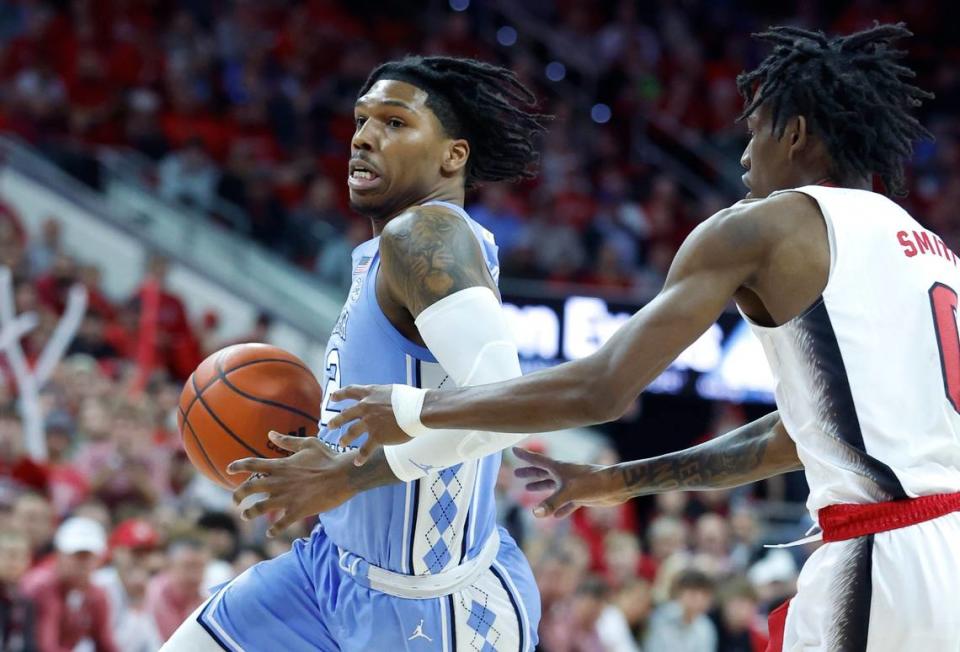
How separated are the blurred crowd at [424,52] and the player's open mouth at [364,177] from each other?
813cm

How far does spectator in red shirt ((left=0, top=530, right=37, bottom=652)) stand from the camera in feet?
22.4

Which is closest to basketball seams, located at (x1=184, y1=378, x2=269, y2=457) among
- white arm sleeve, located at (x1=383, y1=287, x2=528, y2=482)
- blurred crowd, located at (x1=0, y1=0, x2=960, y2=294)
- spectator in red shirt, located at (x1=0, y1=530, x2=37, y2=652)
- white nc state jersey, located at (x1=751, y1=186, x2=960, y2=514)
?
white arm sleeve, located at (x1=383, y1=287, x2=528, y2=482)

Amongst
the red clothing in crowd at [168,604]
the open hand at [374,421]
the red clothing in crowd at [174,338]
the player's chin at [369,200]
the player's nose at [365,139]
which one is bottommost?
the open hand at [374,421]

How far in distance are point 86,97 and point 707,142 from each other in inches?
252

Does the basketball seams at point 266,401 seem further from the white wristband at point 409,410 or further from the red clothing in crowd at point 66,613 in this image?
the red clothing in crowd at point 66,613

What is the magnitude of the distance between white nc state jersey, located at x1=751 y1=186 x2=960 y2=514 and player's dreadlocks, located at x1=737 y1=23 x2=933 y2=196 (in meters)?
0.23

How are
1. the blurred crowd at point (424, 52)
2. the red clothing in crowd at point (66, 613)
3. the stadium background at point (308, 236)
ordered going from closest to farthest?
the red clothing in crowd at point (66, 613), the stadium background at point (308, 236), the blurred crowd at point (424, 52)

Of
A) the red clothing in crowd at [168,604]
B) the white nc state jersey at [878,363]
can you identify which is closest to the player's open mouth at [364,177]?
the white nc state jersey at [878,363]

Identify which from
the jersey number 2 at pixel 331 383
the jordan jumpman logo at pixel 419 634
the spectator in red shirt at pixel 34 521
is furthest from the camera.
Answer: the spectator in red shirt at pixel 34 521

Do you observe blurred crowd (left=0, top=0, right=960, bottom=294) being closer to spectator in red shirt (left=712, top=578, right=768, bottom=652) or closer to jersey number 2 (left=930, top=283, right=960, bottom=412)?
spectator in red shirt (left=712, top=578, right=768, bottom=652)

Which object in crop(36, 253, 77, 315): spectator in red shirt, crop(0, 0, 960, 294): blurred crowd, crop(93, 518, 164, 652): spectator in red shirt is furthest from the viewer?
crop(0, 0, 960, 294): blurred crowd

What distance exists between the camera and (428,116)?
13.0 ft

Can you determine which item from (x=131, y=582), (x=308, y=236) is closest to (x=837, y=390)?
(x=131, y=582)

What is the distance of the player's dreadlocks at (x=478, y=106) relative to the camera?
3998 millimetres
